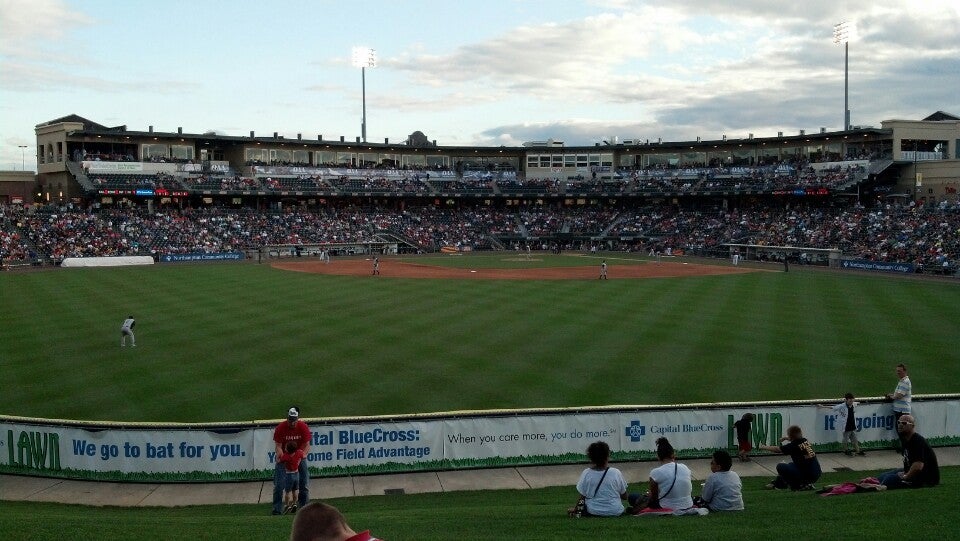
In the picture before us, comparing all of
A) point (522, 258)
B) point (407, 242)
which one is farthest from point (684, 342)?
point (407, 242)

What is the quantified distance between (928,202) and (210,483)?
3106 inches

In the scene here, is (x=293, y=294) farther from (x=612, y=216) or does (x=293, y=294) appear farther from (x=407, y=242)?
(x=612, y=216)

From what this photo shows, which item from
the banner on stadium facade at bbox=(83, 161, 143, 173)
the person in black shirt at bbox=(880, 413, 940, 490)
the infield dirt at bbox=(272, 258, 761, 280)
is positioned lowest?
the infield dirt at bbox=(272, 258, 761, 280)

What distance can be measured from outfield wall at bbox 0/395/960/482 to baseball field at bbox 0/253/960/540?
5.19 ft

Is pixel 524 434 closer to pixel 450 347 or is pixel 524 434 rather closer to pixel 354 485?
pixel 354 485

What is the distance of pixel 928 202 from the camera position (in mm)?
75000

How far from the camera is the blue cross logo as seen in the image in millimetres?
16031

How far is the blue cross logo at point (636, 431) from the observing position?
52.6ft

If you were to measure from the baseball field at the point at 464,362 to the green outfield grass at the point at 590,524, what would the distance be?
0.05m

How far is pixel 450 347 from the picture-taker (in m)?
26.7

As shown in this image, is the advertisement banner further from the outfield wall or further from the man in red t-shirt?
the man in red t-shirt

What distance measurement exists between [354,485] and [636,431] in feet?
19.7

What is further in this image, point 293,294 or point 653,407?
point 293,294

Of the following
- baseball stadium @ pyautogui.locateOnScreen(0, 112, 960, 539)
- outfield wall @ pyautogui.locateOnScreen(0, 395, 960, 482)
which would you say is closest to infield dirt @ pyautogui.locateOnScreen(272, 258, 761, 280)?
baseball stadium @ pyautogui.locateOnScreen(0, 112, 960, 539)
